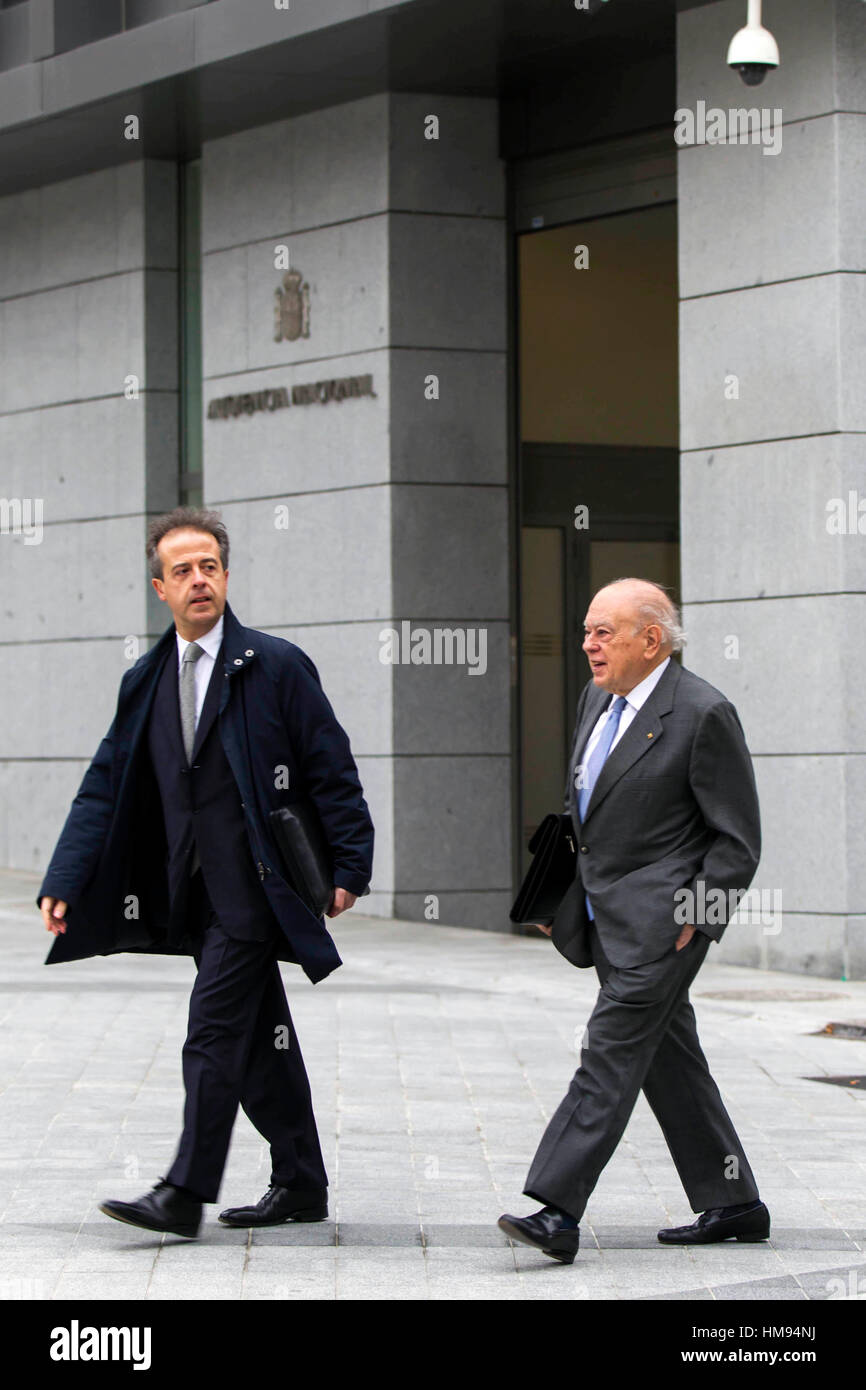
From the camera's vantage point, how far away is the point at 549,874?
625 centimetres

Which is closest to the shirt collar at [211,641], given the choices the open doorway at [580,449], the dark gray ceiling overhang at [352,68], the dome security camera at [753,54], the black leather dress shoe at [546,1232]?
the black leather dress shoe at [546,1232]

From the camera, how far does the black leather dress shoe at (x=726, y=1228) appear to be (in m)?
6.22

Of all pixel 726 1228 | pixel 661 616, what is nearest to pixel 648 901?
pixel 661 616

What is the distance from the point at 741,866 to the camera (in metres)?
5.87

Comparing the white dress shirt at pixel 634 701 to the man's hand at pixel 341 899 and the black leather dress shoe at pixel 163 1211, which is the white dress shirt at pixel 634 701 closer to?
the man's hand at pixel 341 899

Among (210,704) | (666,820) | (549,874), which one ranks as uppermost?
(210,704)

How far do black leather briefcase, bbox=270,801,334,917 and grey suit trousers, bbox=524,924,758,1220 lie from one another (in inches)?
29.6

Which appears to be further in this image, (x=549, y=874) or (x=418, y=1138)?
(x=418, y=1138)

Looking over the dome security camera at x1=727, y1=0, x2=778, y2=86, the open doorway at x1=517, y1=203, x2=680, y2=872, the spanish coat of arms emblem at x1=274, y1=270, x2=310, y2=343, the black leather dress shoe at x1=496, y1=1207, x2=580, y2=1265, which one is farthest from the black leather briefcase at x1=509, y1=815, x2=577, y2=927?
the spanish coat of arms emblem at x1=274, y1=270, x2=310, y2=343

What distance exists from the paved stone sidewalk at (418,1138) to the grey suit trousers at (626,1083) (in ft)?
0.75

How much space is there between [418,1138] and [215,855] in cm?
201

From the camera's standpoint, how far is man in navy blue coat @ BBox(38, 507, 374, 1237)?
242 inches

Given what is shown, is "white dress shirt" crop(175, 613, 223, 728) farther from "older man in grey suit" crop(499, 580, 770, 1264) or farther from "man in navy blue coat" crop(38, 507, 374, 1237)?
"older man in grey suit" crop(499, 580, 770, 1264)

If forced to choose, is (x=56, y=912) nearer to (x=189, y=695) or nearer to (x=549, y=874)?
(x=189, y=695)
